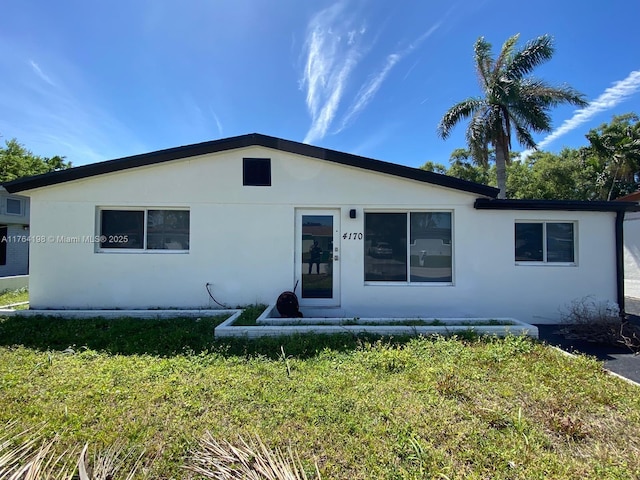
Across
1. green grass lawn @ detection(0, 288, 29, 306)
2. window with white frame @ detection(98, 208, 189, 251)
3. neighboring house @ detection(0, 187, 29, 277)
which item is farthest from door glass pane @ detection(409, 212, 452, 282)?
neighboring house @ detection(0, 187, 29, 277)

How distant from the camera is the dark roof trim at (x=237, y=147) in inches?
254

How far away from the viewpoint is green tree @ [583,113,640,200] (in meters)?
21.5

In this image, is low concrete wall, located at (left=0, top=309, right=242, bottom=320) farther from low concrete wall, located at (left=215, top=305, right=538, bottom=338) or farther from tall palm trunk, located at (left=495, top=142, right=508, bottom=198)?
tall palm trunk, located at (left=495, top=142, right=508, bottom=198)

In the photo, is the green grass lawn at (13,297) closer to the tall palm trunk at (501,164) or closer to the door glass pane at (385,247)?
the door glass pane at (385,247)

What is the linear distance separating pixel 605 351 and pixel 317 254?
17.8 feet

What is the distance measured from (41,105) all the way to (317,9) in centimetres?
1091

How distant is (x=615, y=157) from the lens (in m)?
21.9

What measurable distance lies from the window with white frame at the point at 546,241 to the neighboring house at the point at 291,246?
4cm

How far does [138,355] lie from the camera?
173 inches

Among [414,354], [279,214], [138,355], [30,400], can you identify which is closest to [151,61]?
[279,214]

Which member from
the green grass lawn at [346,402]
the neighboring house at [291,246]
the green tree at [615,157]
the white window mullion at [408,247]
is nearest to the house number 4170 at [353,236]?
the neighboring house at [291,246]

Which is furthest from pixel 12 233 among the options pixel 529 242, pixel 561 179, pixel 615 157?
pixel 615 157

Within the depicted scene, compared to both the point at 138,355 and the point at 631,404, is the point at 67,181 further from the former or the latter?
the point at 631,404

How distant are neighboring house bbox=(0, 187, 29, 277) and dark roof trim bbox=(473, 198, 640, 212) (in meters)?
18.3
